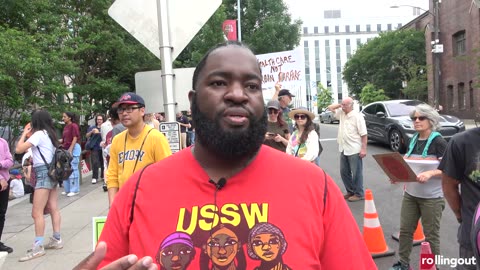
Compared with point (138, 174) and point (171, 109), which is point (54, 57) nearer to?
point (171, 109)

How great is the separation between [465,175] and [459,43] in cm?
3597

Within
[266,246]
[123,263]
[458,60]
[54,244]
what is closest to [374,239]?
[266,246]

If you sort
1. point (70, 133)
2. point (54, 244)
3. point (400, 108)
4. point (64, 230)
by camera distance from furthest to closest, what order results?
1. point (400, 108)
2. point (70, 133)
3. point (64, 230)
4. point (54, 244)

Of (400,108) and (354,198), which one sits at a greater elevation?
(400,108)

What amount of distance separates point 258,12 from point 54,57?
72.7 feet

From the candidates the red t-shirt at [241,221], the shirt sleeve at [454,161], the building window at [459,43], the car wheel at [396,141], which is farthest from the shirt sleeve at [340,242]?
the building window at [459,43]

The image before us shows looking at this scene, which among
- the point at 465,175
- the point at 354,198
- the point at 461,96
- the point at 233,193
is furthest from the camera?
the point at 461,96

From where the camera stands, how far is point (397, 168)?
4.09 metres

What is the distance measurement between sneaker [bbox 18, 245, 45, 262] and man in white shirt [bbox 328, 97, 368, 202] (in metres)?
5.02

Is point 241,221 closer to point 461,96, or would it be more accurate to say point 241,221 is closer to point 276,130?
point 276,130

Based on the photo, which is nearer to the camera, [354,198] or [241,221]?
[241,221]

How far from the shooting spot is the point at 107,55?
608 inches

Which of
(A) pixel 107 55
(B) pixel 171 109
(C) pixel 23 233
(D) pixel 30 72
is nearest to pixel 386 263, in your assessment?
(B) pixel 171 109

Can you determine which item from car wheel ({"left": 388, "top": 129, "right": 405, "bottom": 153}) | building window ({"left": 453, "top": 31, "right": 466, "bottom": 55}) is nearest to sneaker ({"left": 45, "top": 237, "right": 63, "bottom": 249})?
car wheel ({"left": 388, "top": 129, "right": 405, "bottom": 153})
